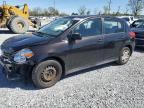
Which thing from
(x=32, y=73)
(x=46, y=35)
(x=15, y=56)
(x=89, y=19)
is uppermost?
(x=89, y=19)

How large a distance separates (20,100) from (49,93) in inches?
26.2

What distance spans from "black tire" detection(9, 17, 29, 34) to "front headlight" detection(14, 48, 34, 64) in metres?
10.9

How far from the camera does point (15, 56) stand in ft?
15.0

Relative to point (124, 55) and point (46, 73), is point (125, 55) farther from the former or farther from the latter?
point (46, 73)

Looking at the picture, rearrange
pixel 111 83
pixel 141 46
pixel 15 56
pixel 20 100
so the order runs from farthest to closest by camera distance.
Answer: pixel 141 46 < pixel 111 83 < pixel 15 56 < pixel 20 100

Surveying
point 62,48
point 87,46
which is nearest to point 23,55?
point 62,48

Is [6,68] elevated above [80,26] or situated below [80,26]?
below

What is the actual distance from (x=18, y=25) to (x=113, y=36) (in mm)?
10620

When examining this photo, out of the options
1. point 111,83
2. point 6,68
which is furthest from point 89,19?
point 6,68

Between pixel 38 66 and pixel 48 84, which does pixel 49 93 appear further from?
pixel 38 66

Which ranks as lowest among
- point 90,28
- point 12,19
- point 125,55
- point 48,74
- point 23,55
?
point 48,74

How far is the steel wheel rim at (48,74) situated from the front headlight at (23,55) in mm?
525

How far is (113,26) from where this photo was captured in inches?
251

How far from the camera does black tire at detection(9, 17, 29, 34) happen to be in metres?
15.0
